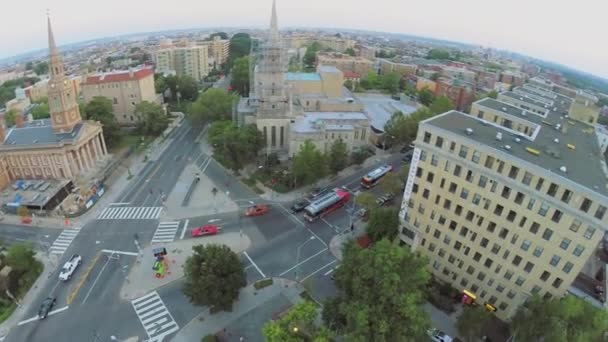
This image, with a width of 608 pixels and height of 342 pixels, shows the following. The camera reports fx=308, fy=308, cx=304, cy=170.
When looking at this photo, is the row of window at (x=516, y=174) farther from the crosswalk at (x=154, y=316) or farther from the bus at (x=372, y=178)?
the crosswalk at (x=154, y=316)

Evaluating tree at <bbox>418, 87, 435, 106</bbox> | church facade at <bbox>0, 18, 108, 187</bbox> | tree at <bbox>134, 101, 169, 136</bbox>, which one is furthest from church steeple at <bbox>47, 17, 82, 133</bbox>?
tree at <bbox>418, 87, 435, 106</bbox>

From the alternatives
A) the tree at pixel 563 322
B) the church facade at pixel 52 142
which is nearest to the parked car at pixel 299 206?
the tree at pixel 563 322

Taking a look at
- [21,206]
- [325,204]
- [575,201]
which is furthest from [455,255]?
[21,206]

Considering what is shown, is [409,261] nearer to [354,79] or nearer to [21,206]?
[21,206]

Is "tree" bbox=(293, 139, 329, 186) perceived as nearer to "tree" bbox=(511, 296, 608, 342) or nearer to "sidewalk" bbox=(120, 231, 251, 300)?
"sidewalk" bbox=(120, 231, 251, 300)

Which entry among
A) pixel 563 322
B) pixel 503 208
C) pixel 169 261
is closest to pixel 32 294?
pixel 169 261

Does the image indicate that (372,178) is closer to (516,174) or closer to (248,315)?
(516,174)
